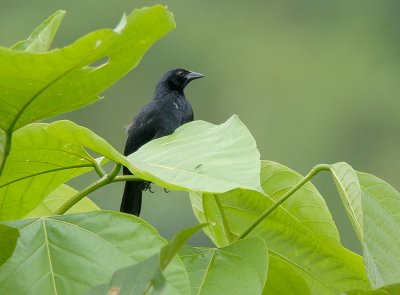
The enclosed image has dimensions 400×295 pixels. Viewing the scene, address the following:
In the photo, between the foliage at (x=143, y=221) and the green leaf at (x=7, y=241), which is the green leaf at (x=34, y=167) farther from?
the green leaf at (x=7, y=241)

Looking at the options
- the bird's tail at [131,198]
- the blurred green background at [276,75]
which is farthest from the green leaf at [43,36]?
the blurred green background at [276,75]

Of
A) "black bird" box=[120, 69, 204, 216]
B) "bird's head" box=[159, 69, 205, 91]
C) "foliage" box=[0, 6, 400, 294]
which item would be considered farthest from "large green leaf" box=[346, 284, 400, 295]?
"bird's head" box=[159, 69, 205, 91]

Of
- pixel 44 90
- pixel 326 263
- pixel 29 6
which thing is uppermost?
pixel 44 90

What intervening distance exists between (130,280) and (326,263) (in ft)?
1.54

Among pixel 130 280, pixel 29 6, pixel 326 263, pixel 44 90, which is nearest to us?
pixel 130 280

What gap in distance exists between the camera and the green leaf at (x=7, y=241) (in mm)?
1032

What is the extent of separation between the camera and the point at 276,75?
2145 cm

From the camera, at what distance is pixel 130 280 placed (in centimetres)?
87

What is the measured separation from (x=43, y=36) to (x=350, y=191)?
0.36 metres

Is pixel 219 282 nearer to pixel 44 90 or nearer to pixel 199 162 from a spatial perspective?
pixel 199 162

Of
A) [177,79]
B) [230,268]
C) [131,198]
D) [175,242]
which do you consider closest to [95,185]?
[230,268]

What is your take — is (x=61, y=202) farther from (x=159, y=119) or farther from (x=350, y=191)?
(x=159, y=119)

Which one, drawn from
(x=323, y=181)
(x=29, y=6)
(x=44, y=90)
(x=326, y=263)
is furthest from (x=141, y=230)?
(x=29, y=6)

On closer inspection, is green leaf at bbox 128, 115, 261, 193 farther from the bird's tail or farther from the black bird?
the black bird
